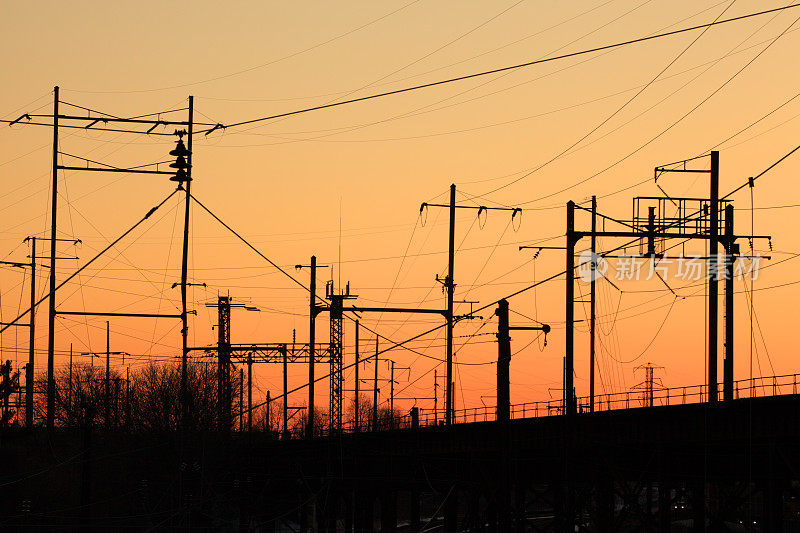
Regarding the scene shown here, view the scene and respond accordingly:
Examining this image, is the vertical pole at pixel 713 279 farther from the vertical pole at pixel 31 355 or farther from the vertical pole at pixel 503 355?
the vertical pole at pixel 31 355

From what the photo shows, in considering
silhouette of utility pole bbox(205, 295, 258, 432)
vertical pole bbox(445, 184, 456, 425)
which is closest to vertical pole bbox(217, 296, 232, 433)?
silhouette of utility pole bbox(205, 295, 258, 432)

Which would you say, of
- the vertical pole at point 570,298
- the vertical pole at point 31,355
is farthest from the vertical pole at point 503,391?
the vertical pole at point 31,355

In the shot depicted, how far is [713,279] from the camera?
47.3 meters

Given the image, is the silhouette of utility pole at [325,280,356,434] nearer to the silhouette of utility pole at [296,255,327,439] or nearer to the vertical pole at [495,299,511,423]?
the silhouette of utility pole at [296,255,327,439]

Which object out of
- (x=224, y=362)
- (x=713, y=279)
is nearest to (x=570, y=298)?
(x=713, y=279)

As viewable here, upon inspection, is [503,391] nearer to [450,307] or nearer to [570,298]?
[570,298]

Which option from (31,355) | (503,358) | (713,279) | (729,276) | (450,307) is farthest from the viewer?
(31,355)

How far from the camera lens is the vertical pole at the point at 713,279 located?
46.2 metres

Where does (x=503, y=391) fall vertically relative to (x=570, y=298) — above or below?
below

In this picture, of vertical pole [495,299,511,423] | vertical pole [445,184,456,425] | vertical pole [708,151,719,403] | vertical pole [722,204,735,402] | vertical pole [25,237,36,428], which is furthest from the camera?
vertical pole [25,237,36,428]

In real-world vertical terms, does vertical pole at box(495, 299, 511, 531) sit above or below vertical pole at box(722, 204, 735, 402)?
below

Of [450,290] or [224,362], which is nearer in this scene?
[450,290]

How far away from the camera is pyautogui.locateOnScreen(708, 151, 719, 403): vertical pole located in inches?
1820

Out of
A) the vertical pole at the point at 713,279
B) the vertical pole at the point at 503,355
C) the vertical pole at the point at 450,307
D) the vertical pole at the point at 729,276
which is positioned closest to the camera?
the vertical pole at the point at 503,355
